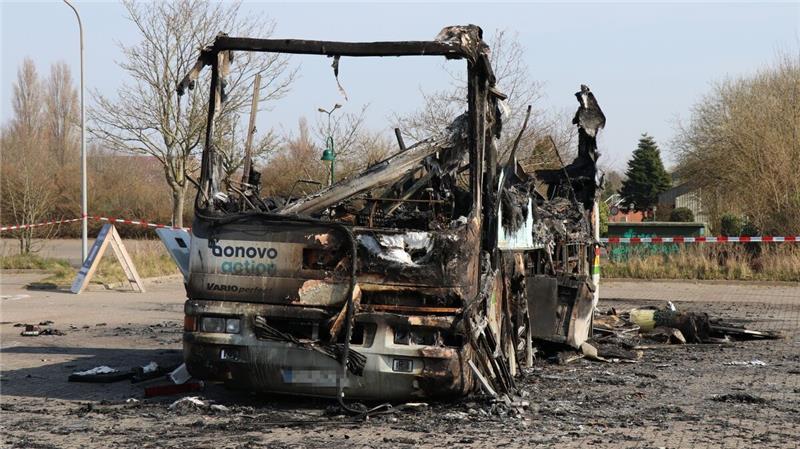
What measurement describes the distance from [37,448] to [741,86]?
40932 mm

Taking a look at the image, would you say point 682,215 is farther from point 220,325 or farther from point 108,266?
point 220,325

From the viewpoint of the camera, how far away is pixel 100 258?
20.0 metres

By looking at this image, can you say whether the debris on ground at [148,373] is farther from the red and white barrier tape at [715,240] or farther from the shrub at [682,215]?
the shrub at [682,215]

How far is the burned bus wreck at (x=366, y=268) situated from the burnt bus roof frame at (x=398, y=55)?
12 millimetres

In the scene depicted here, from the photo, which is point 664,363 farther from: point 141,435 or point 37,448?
point 37,448

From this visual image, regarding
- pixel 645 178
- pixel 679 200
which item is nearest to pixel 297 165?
pixel 679 200

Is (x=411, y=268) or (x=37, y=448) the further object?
(x=411, y=268)

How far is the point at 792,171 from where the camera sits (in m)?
29.2

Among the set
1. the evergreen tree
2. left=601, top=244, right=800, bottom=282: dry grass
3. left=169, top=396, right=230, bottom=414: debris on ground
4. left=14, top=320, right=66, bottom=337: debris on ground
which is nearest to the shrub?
the evergreen tree

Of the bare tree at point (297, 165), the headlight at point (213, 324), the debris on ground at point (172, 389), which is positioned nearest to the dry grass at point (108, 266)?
the bare tree at point (297, 165)

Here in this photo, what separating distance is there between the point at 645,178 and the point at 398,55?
192ft

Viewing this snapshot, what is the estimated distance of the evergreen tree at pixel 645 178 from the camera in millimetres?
64438

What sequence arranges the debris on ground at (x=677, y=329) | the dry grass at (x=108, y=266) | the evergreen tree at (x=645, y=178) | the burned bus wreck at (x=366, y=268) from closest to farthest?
the burned bus wreck at (x=366, y=268) → the debris on ground at (x=677, y=329) → the dry grass at (x=108, y=266) → the evergreen tree at (x=645, y=178)

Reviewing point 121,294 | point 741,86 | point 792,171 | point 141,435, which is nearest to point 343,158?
point 121,294
